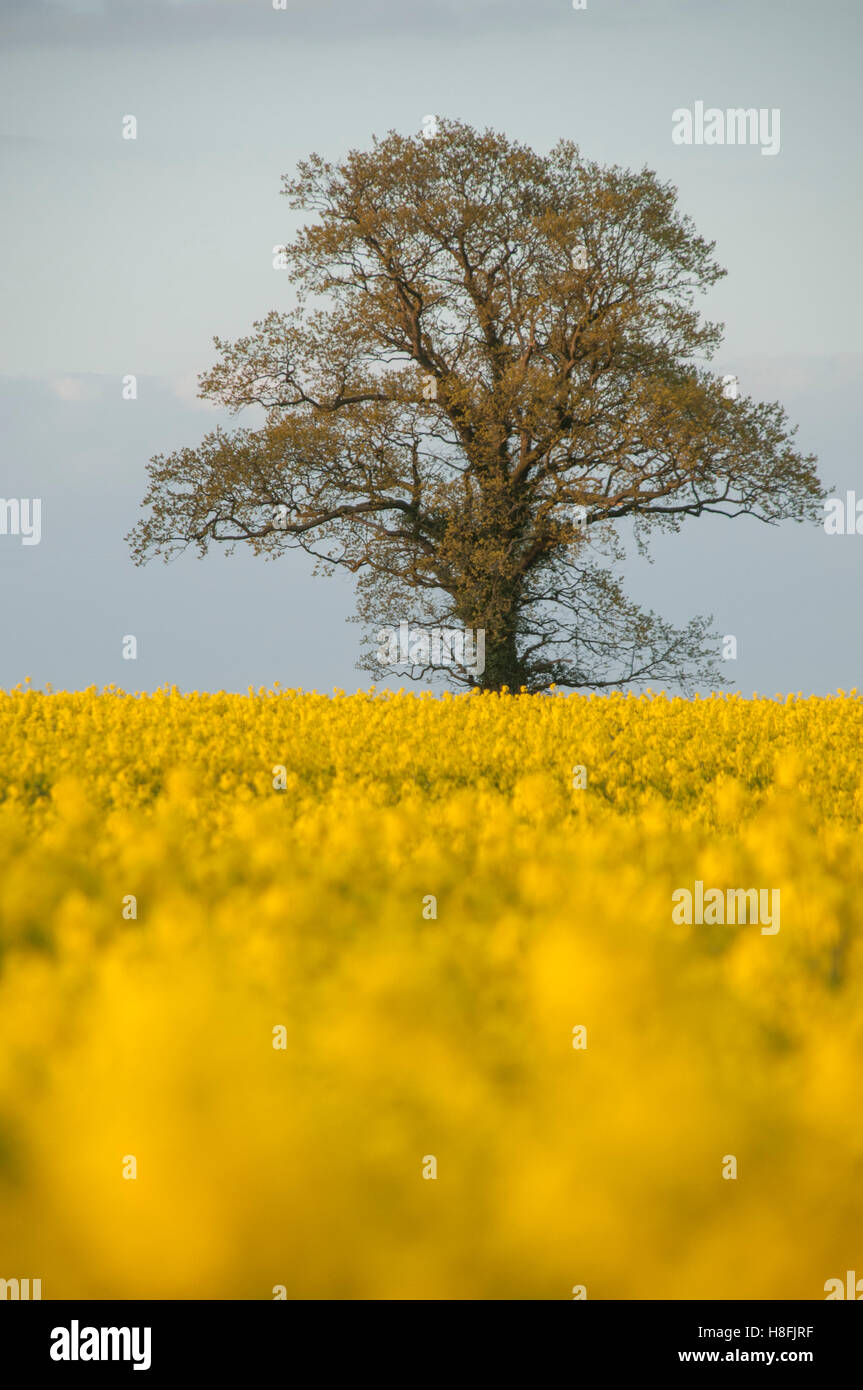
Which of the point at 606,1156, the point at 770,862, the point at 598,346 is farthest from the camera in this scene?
the point at 598,346

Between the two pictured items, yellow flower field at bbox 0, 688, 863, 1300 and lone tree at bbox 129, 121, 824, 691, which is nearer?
yellow flower field at bbox 0, 688, 863, 1300

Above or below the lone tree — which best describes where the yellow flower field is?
below

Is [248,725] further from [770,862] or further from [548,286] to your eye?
[548,286]

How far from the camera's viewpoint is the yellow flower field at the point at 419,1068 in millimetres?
2146

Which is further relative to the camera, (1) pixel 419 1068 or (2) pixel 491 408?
(2) pixel 491 408

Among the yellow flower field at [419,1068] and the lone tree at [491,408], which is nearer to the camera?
the yellow flower field at [419,1068]

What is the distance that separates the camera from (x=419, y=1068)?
2.36 meters

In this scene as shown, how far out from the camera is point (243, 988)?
9.39 ft

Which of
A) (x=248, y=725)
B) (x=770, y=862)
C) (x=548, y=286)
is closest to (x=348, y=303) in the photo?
(x=548, y=286)

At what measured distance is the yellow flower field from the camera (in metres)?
2.15

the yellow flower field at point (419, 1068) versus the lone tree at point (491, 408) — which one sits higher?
the lone tree at point (491, 408)
